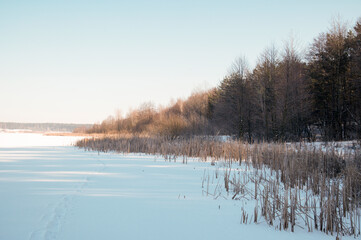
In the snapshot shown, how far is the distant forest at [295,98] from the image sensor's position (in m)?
16.1

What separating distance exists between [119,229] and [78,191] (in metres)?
1.52

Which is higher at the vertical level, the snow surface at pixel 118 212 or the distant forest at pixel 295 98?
the distant forest at pixel 295 98

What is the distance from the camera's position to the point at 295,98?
16562mm

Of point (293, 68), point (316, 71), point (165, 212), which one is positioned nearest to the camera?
point (165, 212)

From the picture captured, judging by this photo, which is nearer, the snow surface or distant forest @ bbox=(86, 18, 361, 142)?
the snow surface

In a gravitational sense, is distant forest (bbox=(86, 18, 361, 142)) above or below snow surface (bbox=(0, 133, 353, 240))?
above

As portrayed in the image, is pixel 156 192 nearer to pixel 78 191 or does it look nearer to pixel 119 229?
pixel 78 191

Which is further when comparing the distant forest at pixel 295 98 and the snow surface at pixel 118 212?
the distant forest at pixel 295 98

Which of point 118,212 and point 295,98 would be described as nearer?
point 118,212

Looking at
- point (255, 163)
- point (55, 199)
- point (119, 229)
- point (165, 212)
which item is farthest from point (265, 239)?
point (255, 163)

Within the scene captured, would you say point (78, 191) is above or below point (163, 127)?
below

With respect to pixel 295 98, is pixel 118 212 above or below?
below

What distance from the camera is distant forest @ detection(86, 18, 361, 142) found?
16.1m

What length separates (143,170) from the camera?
229 inches
